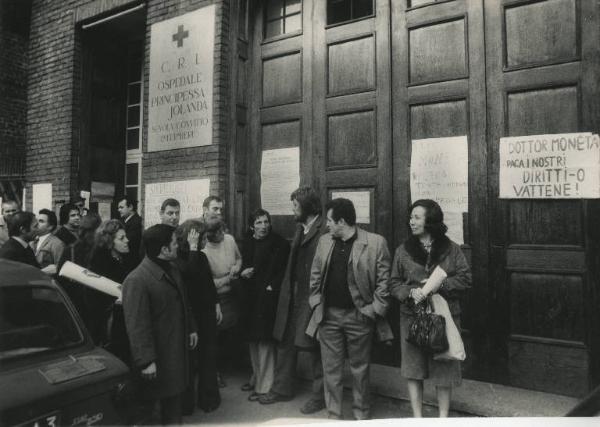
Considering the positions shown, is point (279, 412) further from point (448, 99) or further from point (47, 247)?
point (448, 99)

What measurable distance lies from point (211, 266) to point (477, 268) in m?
2.45

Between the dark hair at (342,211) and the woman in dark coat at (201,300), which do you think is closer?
the dark hair at (342,211)

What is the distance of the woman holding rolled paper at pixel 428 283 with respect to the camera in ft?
10.6

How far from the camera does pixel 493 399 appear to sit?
11.9 ft

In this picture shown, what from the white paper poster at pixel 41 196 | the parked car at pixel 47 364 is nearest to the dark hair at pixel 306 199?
the parked car at pixel 47 364

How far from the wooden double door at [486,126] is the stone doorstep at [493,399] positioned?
127mm

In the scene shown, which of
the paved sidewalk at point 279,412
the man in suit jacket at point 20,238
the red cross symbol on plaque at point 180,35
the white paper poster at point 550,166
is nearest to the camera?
the white paper poster at point 550,166

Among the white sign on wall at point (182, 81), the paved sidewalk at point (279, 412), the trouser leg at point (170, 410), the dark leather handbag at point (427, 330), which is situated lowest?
the paved sidewalk at point (279, 412)

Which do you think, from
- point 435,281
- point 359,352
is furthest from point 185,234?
point 435,281

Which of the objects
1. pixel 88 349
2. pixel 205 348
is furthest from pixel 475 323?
pixel 88 349

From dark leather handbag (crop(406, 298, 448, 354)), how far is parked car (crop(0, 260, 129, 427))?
190 cm

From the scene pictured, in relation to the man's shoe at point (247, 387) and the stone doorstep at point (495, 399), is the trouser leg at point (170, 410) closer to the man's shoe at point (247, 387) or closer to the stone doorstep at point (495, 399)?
the man's shoe at point (247, 387)

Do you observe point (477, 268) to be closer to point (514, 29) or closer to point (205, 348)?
point (514, 29)

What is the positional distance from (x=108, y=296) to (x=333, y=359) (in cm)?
192
